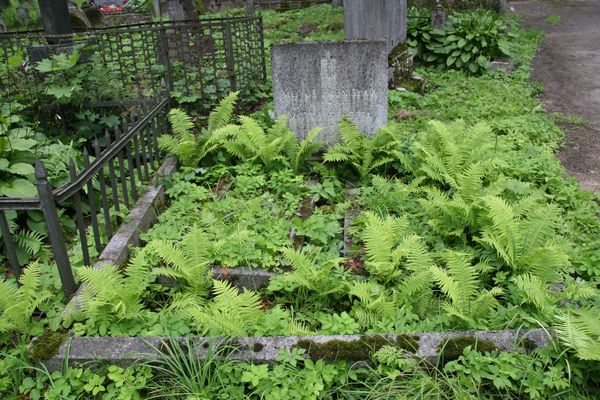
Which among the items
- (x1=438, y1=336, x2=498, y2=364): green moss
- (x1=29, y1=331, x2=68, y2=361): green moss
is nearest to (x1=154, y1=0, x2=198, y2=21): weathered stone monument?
(x1=29, y1=331, x2=68, y2=361): green moss

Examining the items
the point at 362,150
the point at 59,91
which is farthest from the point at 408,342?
the point at 59,91

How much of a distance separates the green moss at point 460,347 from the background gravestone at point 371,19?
613 centimetres

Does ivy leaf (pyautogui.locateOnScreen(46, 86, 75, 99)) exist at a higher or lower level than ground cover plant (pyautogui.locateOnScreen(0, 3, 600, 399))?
higher

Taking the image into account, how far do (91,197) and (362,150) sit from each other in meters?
2.83

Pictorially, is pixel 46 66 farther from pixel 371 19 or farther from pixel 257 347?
pixel 371 19

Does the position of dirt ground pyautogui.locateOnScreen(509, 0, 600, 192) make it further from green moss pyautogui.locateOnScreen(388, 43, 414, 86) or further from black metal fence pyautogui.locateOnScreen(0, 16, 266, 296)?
black metal fence pyautogui.locateOnScreen(0, 16, 266, 296)

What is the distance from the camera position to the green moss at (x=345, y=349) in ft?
9.17

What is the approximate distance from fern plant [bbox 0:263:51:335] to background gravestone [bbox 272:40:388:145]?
3.39m

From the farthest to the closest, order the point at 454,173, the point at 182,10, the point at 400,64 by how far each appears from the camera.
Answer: the point at 182,10 < the point at 400,64 < the point at 454,173

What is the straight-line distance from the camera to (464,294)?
10.4ft

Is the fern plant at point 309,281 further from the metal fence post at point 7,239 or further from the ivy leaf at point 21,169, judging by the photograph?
the ivy leaf at point 21,169

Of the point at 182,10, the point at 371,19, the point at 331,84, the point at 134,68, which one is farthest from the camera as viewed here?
the point at 182,10

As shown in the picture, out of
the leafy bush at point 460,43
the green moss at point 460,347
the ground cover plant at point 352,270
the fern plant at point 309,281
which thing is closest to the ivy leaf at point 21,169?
the ground cover plant at point 352,270

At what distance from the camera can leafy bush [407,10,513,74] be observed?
30.8 feet
